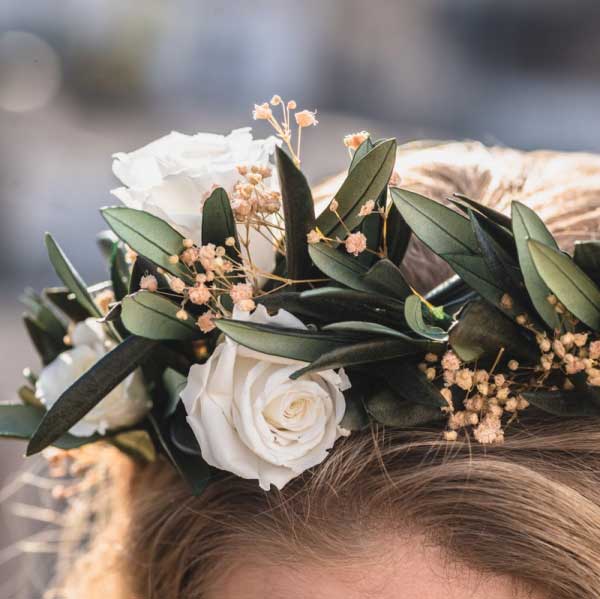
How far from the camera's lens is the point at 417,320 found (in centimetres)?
73

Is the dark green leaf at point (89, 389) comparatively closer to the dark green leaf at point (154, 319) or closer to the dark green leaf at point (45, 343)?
the dark green leaf at point (154, 319)

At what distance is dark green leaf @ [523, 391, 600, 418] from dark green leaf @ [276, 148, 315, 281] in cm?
25

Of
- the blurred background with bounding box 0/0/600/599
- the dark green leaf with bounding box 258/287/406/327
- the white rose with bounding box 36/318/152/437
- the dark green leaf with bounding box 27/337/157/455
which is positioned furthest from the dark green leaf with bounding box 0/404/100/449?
the blurred background with bounding box 0/0/600/599

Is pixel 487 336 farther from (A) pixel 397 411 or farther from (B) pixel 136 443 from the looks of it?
(B) pixel 136 443

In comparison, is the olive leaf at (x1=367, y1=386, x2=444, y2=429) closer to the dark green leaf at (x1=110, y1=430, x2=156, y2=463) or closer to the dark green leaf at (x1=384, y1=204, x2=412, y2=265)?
the dark green leaf at (x1=384, y1=204, x2=412, y2=265)

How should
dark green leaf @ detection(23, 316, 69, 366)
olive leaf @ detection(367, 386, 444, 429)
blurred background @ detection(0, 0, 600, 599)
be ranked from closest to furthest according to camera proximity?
olive leaf @ detection(367, 386, 444, 429), dark green leaf @ detection(23, 316, 69, 366), blurred background @ detection(0, 0, 600, 599)

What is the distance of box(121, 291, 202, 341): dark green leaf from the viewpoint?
30.6 inches

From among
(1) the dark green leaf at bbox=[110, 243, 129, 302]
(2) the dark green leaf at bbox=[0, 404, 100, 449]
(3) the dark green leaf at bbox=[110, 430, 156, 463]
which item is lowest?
(3) the dark green leaf at bbox=[110, 430, 156, 463]

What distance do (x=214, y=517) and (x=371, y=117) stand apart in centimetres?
528

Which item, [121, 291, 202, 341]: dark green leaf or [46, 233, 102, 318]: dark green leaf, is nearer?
[121, 291, 202, 341]: dark green leaf

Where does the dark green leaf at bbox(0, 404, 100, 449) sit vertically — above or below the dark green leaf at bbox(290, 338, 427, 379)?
below

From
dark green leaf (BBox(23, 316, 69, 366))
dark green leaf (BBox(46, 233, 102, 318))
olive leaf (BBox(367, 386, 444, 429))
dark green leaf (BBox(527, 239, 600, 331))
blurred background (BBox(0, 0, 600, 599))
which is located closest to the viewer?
dark green leaf (BBox(527, 239, 600, 331))

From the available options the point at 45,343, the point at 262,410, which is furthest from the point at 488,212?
the point at 45,343

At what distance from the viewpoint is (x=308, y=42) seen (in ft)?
20.6
